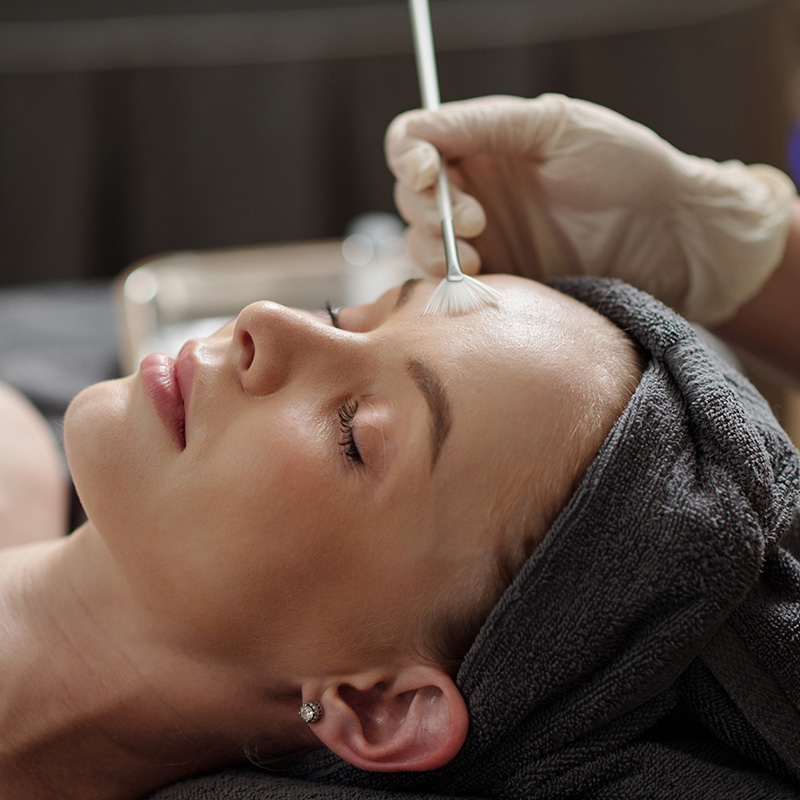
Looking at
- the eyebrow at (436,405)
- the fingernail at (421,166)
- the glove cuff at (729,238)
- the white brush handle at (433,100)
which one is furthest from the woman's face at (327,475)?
the glove cuff at (729,238)

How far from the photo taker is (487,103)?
39.5 inches

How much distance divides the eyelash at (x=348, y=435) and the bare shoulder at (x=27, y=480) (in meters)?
0.68

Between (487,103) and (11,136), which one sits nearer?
(487,103)

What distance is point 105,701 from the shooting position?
2.70ft

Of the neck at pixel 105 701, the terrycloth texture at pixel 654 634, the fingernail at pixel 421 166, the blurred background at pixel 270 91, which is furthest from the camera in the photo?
the blurred background at pixel 270 91

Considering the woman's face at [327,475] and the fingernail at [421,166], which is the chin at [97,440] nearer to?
the woman's face at [327,475]

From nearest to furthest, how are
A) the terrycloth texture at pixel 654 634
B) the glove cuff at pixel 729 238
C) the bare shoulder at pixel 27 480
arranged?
1. the terrycloth texture at pixel 654 634
2. the glove cuff at pixel 729 238
3. the bare shoulder at pixel 27 480

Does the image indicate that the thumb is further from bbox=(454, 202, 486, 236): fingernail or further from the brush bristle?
the brush bristle

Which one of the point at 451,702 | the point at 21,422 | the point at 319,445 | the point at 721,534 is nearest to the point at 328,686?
the point at 451,702

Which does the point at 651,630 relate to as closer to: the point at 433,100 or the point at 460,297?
the point at 460,297

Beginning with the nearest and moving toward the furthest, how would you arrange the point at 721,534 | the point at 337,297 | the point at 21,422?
the point at 721,534, the point at 21,422, the point at 337,297

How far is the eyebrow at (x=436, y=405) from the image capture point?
72 cm

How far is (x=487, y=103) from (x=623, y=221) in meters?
0.23

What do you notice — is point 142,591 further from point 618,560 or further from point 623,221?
point 623,221
